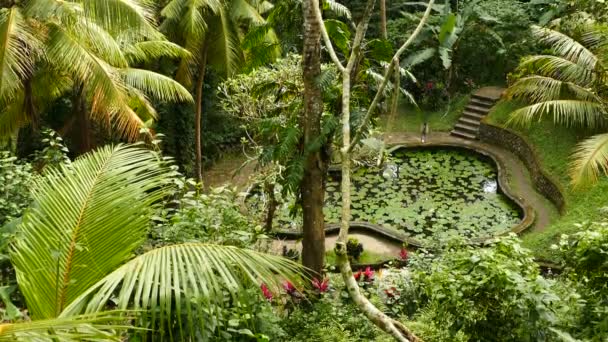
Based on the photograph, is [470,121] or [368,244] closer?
[368,244]

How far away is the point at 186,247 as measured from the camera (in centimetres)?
257

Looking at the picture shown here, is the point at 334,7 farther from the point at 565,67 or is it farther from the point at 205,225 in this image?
the point at 565,67

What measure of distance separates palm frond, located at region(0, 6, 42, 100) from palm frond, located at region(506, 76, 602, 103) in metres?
7.37

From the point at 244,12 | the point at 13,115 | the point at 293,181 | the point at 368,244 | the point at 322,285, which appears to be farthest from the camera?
the point at 244,12

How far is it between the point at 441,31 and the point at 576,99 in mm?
3830

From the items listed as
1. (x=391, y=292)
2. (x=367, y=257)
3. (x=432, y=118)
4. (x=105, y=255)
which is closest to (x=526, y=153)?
(x=432, y=118)

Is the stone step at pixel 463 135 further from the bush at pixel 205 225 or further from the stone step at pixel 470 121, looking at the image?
the bush at pixel 205 225

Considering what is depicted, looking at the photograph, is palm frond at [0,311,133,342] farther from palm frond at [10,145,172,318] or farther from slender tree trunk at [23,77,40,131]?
slender tree trunk at [23,77,40,131]

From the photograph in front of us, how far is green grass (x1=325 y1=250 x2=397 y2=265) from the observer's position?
8.87 meters

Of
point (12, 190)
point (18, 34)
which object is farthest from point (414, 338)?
point (18, 34)

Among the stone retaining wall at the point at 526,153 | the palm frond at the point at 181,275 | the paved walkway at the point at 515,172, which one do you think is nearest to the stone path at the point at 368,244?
the paved walkway at the point at 515,172

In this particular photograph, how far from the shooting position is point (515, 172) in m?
11.8

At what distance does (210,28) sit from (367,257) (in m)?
4.52

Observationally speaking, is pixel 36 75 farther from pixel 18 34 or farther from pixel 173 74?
pixel 173 74
